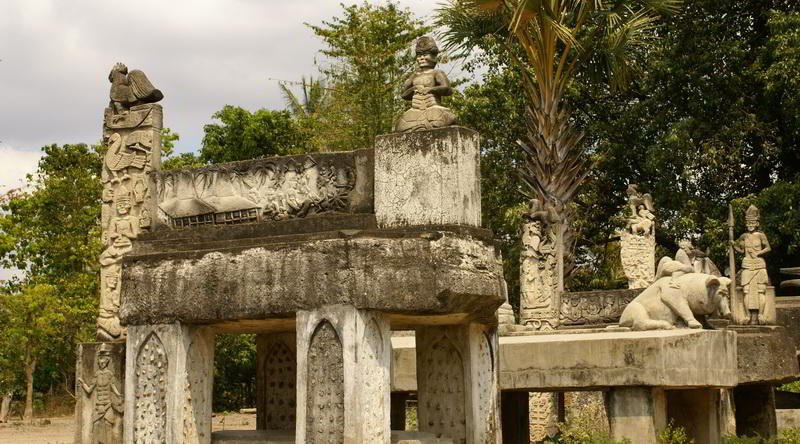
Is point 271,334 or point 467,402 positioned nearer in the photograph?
point 467,402

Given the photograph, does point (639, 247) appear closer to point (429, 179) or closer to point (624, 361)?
point (624, 361)

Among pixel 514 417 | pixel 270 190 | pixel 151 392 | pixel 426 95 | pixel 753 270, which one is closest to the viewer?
pixel 426 95

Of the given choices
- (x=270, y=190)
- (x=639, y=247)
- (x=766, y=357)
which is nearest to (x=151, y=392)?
(x=270, y=190)

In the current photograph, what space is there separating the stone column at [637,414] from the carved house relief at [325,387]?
A: 334 cm

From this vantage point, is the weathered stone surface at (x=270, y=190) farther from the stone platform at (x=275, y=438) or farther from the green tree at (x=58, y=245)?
the green tree at (x=58, y=245)

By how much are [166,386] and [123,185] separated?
285cm

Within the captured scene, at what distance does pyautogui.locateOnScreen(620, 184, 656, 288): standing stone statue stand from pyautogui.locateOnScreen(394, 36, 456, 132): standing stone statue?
905 cm

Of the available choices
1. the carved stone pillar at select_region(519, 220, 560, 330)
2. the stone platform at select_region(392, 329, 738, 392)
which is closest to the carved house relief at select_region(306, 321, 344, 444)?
the stone platform at select_region(392, 329, 738, 392)

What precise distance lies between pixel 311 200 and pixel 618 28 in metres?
14.4

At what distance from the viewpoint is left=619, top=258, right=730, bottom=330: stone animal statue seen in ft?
36.5

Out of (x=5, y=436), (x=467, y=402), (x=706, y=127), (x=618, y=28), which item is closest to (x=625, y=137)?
(x=706, y=127)

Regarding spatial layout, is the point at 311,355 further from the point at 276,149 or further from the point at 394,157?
the point at 276,149

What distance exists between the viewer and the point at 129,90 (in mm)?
11305

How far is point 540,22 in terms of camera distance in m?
20.4
